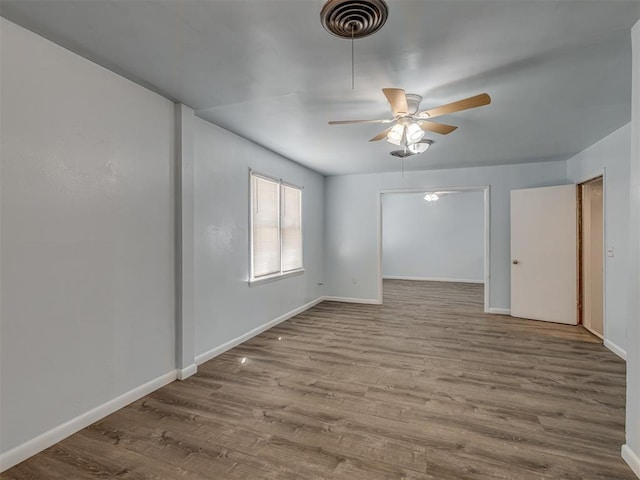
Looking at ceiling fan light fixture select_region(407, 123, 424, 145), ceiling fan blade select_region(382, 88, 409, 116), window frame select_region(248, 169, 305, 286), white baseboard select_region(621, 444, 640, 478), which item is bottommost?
white baseboard select_region(621, 444, 640, 478)

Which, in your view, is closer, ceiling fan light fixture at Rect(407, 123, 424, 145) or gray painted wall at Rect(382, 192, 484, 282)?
ceiling fan light fixture at Rect(407, 123, 424, 145)

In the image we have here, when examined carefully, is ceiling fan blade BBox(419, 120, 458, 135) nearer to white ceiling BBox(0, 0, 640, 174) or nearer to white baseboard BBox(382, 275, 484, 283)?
white ceiling BBox(0, 0, 640, 174)

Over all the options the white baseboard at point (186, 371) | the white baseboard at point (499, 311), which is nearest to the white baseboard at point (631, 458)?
the white baseboard at point (186, 371)

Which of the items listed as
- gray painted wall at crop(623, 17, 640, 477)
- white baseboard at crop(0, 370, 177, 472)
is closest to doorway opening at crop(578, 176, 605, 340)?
gray painted wall at crop(623, 17, 640, 477)

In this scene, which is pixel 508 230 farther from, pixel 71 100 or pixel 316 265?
pixel 71 100

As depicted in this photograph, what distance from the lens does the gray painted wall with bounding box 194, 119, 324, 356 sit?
3387 millimetres

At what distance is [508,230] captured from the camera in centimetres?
555

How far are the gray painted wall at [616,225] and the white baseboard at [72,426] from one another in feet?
16.1

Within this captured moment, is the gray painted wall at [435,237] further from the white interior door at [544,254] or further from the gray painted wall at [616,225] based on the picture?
the gray painted wall at [616,225]

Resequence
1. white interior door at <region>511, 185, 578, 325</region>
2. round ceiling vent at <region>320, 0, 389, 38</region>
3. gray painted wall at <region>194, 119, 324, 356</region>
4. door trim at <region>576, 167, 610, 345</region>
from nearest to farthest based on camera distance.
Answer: round ceiling vent at <region>320, 0, 389, 38</region>, gray painted wall at <region>194, 119, 324, 356</region>, door trim at <region>576, 167, 610, 345</region>, white interior door at <region>511, 185, 578, 325</region>

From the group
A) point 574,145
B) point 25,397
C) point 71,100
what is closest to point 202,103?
point 71,100

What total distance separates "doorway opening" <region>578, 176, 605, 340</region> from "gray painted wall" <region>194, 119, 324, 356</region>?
181 inches

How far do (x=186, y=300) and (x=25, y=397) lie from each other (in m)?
1.29

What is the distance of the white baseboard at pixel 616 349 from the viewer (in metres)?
3.51
